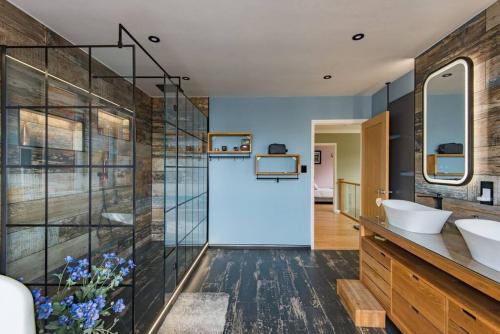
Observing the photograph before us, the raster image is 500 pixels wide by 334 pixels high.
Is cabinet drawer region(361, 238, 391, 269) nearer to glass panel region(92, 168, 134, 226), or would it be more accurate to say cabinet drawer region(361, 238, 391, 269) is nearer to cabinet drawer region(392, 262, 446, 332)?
cabinet drawer region(392, 262, 446, 332)

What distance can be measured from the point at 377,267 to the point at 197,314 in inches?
66.1

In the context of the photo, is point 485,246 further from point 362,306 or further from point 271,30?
point 271,30

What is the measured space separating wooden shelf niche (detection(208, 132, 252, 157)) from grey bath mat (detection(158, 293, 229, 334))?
200cm

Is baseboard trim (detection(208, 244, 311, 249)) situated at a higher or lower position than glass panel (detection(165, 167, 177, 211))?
lower

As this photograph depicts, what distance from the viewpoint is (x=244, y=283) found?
2.73m

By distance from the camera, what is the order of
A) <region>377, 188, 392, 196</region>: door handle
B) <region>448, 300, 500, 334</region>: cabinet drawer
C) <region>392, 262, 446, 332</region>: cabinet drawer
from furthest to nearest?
1. <region>377, 188, 392, 196</region>: door handle
2. <region>392, 262, 446, 332</region>: cabinet drawer
3. <region>448, 300, 500, 334</region>: cabinet drawer

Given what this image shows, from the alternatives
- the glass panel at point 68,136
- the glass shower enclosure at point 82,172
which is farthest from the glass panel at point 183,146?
the glass panel at point 68,136

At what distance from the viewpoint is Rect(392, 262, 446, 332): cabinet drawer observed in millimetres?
1420

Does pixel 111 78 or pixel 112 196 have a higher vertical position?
pixel 111 78

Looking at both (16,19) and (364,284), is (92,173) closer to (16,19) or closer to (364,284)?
(16,19)

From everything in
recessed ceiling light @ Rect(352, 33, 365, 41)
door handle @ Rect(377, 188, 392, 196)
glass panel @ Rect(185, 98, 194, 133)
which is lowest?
door handle @ Rect(377, 188, 392, 196)

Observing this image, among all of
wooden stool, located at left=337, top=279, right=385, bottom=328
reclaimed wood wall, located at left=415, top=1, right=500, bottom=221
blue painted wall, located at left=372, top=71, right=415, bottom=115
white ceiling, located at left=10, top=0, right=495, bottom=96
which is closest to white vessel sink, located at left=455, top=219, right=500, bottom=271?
reclaimed wood wall, located at left=415, top=1, right=500, bottom=221

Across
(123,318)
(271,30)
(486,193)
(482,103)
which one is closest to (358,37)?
(271,30)

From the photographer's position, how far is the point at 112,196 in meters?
2.14
